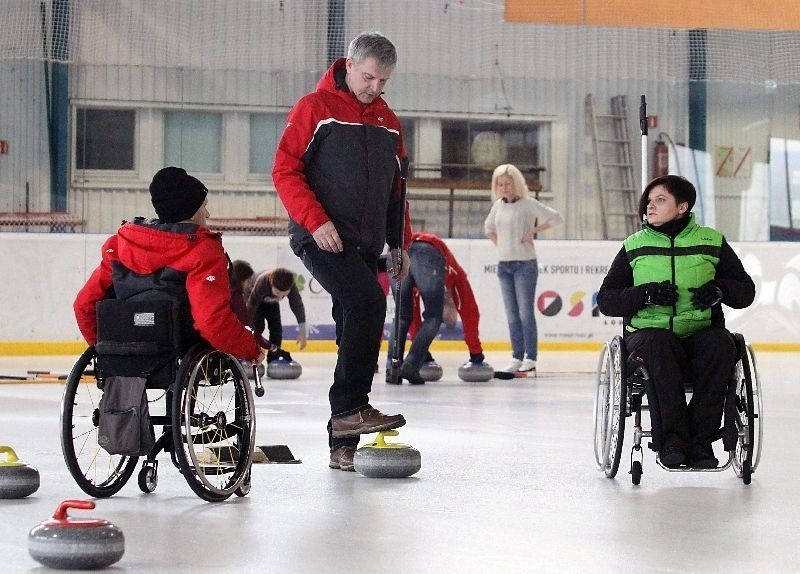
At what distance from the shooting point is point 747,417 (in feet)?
13.1

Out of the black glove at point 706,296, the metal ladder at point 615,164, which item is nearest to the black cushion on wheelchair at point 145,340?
the black glove at point 706,296

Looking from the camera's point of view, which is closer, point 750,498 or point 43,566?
point 43,566

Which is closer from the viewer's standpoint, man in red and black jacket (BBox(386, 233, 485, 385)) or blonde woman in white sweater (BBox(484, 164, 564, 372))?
man in red and black jacket (BBox(386, 233, 485, 385))

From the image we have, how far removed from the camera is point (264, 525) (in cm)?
325

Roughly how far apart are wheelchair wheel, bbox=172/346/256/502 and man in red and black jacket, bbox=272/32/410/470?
1.67 ft

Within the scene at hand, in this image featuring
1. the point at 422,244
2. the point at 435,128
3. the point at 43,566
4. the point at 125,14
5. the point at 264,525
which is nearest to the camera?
the point at 43,566

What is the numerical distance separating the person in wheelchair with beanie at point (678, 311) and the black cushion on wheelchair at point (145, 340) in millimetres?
1262

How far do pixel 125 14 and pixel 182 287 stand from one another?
28.5ft

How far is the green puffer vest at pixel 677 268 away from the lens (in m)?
4.16

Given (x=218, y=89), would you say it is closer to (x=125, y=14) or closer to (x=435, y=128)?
(x=125, y=14)

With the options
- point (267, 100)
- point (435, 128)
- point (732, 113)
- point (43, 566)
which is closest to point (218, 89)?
point (267, 100)

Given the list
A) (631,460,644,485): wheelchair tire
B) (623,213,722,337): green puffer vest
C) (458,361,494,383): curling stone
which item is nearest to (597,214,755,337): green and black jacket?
(623,213,722,337): green puffer vest

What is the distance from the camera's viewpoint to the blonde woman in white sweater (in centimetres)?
901

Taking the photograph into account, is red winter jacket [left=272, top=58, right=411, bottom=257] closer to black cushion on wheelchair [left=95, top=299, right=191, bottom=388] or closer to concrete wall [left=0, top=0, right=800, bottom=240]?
black cushion on wheelchair [left=95, top=299, right=191, bottom=388]
